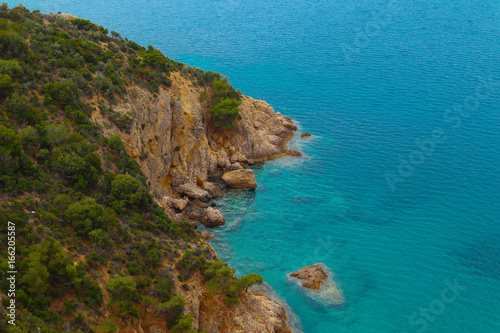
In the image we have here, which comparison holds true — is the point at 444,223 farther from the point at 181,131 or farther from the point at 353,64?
the point at 353,64

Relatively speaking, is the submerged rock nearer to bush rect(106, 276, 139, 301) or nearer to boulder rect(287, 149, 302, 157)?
boulder rect(287, 149, 302, 157)

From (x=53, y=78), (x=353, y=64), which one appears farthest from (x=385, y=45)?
(x=53, y=78)

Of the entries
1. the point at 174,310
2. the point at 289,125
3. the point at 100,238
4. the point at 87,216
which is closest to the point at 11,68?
the point at 87,216

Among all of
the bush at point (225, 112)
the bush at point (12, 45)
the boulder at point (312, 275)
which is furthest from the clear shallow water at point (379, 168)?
the bush at point (12, 45)

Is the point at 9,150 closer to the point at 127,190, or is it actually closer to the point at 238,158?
the point at 127,190

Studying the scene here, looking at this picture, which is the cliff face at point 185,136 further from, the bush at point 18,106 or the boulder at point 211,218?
the bush at point 18,106

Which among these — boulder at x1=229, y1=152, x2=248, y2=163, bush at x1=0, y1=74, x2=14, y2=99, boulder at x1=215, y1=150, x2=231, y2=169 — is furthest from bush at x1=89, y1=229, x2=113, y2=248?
boulder at x1=229, y1=152, x2=248, y2=163
